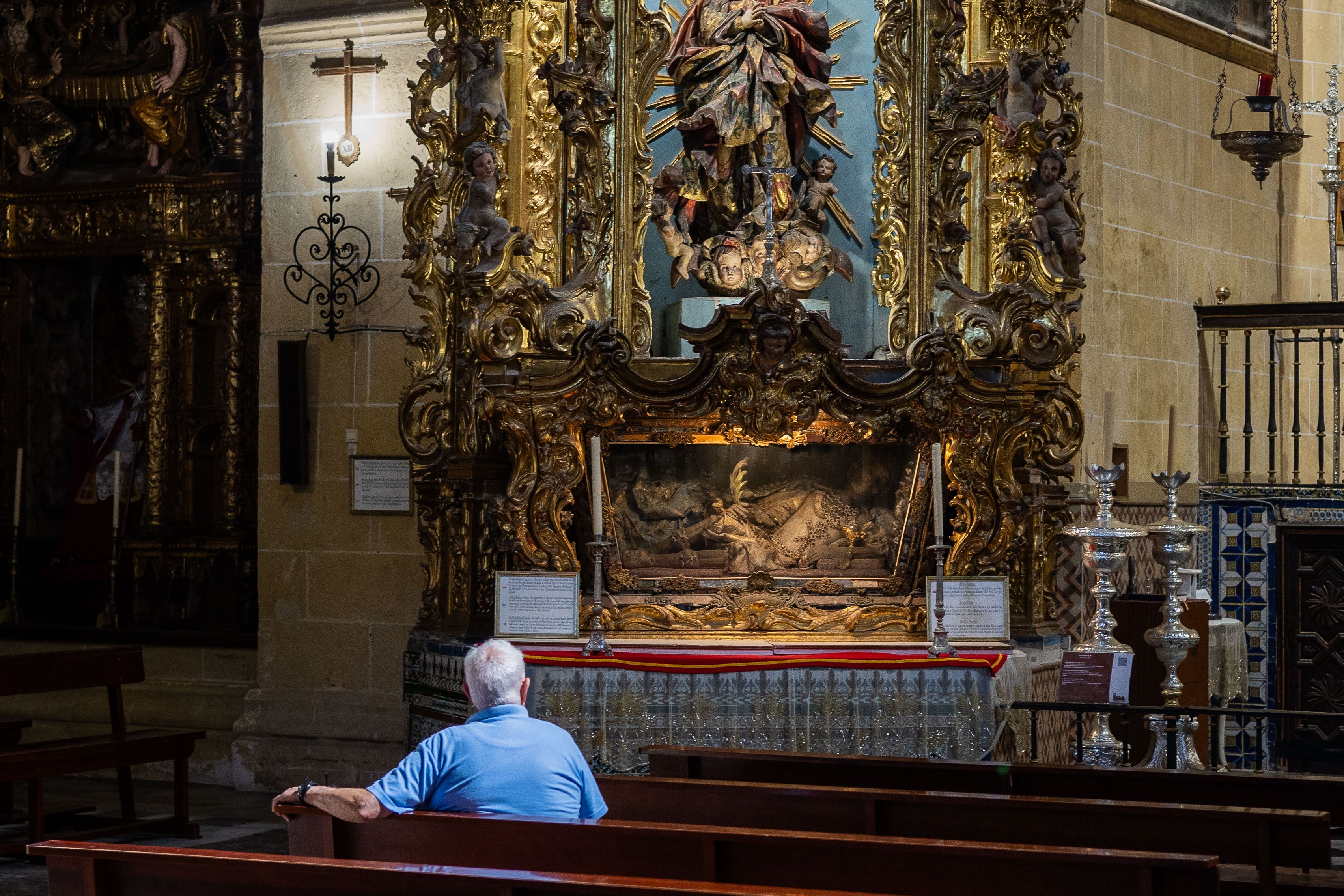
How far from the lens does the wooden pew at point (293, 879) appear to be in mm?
3357

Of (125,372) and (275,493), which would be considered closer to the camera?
(275,493)

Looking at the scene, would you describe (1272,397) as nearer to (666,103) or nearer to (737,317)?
(737,317)

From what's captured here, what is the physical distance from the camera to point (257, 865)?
373cm

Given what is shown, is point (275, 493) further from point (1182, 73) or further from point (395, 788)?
point (1182, 73)

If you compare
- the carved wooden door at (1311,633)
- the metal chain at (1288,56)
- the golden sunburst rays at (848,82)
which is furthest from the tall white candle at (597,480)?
the metal chain at (1288,56)

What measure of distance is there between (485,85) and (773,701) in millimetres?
3017

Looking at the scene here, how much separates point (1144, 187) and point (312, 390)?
16.8 feet

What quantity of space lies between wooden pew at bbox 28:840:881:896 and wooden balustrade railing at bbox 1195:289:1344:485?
7.29 metres

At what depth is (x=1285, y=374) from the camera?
1152 centimetres

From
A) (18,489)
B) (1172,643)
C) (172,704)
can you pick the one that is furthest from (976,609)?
(18,489)

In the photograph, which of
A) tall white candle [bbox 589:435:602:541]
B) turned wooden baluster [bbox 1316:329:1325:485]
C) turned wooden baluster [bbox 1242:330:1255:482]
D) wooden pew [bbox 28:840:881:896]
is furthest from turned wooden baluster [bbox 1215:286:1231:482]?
wooden pew [bbox 28:840:881:896]

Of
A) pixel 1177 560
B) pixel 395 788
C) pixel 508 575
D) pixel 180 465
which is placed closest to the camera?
pixel 395 788

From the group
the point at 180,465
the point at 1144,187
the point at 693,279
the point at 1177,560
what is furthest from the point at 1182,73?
the point at 180,465

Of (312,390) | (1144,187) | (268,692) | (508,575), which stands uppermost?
(1144,187)
